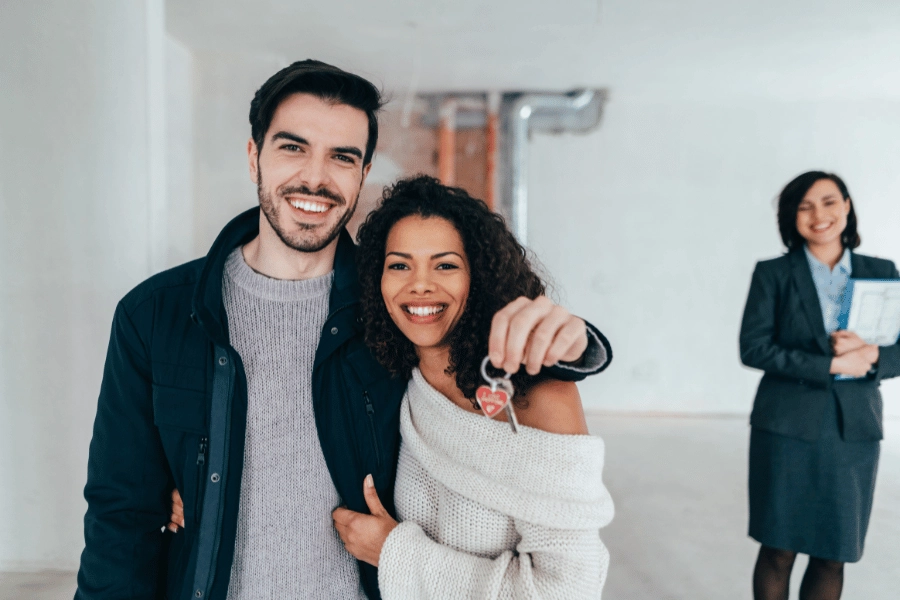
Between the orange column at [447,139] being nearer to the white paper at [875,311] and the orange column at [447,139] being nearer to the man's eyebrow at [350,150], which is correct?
the white paper at [875,311]

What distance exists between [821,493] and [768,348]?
0.50m

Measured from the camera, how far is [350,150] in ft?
3.83

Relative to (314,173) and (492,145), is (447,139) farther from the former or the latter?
(314,173)

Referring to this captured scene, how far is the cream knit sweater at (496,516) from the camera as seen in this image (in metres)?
0.91

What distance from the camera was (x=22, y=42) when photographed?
2.27 m

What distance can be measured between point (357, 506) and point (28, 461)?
205 centimetres

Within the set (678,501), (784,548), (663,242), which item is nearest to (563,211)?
(663,242)

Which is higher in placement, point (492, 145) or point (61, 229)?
point (492, 145)

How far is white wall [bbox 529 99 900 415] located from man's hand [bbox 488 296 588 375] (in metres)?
4.62

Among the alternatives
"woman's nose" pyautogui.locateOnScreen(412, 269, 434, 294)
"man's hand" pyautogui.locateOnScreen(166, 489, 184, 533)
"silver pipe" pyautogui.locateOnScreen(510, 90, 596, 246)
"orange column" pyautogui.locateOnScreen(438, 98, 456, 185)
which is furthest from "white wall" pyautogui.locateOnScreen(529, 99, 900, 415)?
"man's hand" pyautogui.locateOnScreen(166, 489, 184, 533)

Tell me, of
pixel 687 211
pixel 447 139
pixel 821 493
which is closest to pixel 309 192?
pixel 821 493

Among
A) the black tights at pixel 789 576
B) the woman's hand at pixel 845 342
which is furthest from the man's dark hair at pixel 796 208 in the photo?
the black tights at pixel 789 576

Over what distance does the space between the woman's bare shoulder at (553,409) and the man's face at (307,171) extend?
49 centimetres

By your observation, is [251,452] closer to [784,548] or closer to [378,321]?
[378,321]
